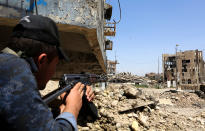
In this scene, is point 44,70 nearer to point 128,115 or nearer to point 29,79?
point 29,79

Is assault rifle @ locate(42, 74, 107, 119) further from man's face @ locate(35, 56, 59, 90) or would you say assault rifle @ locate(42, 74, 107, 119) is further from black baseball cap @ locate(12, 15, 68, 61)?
black baseball cap @ locate(12, 15, 68, 61)

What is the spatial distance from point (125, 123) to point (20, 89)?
140 inches

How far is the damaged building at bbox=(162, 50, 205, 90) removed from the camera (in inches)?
1575

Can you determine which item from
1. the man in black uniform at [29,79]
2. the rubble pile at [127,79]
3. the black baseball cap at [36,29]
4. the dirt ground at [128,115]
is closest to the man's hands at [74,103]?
the man in black uniform at [29,79]

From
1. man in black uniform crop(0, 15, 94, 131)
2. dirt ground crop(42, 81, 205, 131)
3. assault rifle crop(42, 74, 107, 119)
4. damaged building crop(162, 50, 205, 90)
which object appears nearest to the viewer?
man in black uniform crop(0, 15, 94, 131)

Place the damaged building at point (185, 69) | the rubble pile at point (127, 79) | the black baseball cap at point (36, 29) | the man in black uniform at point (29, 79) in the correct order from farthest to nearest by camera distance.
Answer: the damaged building at point (185, 69) < the rubble pile at point (127, 79) < the black baseball cap at point (36, 29) < the man in black uniform at point (29, 79)

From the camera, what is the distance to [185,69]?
41.9 metres

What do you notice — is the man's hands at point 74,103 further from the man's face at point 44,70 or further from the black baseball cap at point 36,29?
the black baseball cap at point 36,29

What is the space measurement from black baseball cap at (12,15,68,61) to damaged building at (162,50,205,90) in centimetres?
4067

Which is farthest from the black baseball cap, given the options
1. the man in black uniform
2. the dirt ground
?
the dirt ground

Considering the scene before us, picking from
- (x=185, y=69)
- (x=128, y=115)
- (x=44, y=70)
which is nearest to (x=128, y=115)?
(x=128, y=115)

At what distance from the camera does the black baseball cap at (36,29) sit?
975 millimetres

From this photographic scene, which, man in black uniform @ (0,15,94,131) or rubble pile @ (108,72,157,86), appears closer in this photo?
man in black uniform @ (0,15,94,131)

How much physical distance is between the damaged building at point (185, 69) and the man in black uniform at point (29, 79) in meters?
40.7
